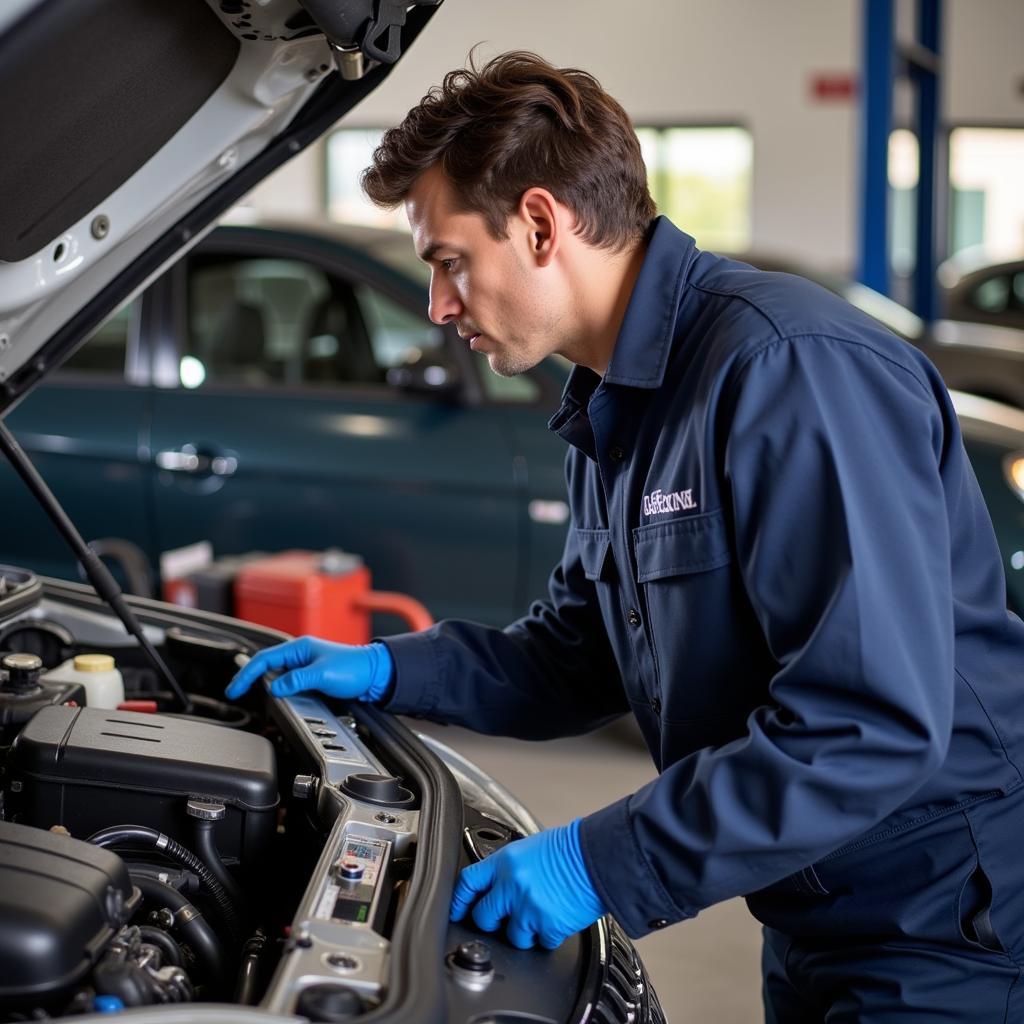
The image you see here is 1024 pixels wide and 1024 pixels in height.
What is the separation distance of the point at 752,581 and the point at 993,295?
879 centimetres

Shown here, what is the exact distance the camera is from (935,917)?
1.44 m

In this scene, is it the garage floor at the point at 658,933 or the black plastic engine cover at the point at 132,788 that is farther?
the garage floor at the point at 658,933

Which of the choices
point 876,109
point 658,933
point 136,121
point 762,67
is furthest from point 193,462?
point 762,67

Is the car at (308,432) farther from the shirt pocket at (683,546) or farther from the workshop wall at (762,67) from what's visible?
the workshop wall at (762,67)

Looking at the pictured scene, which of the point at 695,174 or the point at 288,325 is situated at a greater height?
the point at 288,325

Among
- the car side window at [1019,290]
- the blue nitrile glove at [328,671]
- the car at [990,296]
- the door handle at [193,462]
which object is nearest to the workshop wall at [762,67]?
the car at [990,296]

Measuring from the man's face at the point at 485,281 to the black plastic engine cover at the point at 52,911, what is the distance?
717 millimetres

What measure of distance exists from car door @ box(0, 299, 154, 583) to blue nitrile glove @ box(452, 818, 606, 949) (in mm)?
2792

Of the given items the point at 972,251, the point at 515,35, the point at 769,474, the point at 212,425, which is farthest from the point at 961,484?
the point at 972,251

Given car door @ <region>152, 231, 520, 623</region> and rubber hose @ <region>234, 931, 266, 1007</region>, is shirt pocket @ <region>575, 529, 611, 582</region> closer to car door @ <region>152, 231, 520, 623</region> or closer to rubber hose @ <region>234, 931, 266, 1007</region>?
rubber hose @ <region>234, 931, 266, 1007</region>

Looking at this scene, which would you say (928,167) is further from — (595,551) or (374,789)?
(374,789)

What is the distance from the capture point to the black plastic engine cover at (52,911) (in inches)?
44.3

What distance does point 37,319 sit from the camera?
189 centimetres

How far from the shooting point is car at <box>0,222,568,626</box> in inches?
148
